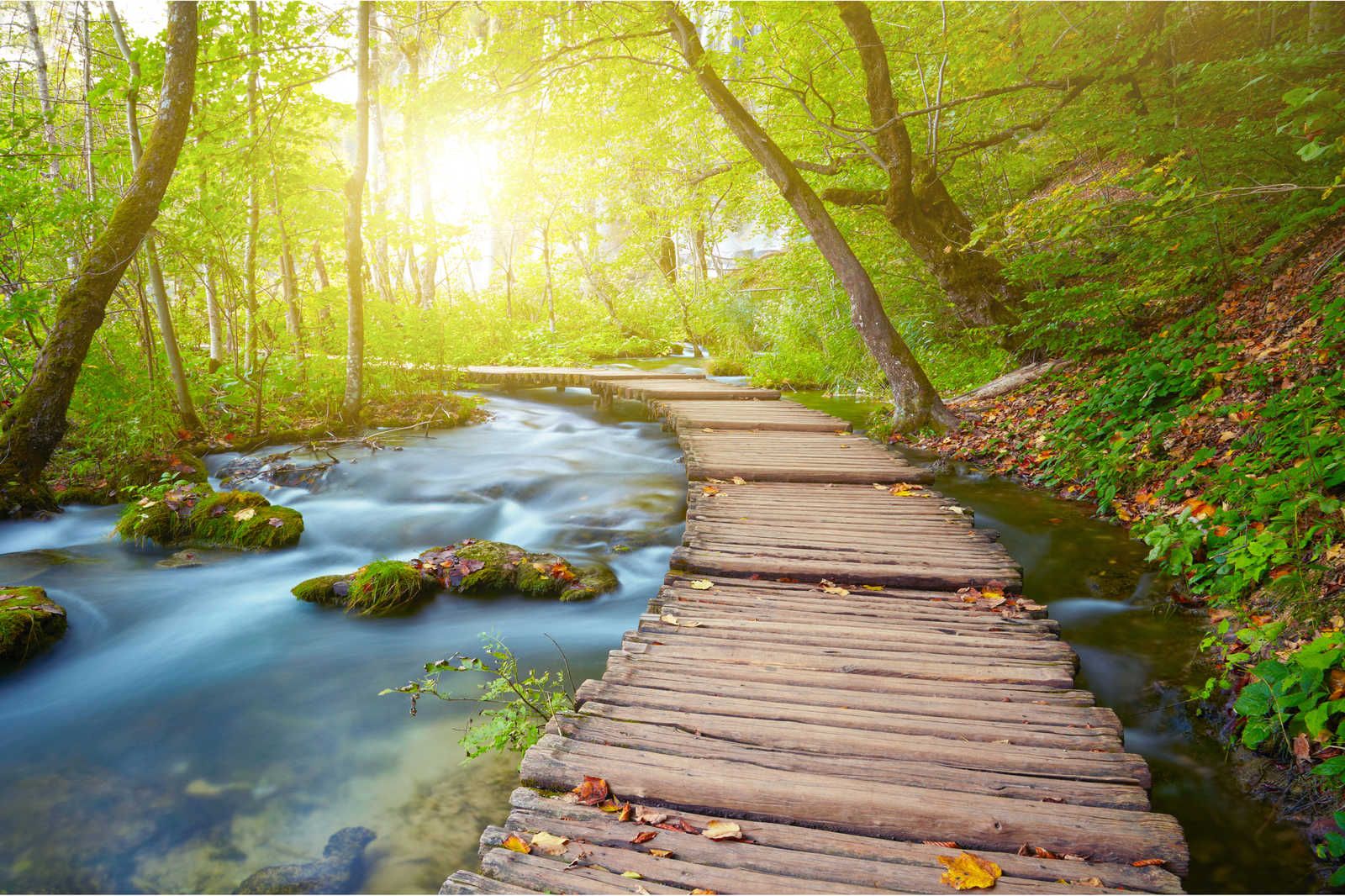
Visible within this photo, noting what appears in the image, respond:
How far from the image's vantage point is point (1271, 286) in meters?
5.93

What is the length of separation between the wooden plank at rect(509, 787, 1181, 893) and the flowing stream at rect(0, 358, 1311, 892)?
1076 millimetres

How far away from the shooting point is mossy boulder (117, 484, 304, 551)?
5797 millimetres

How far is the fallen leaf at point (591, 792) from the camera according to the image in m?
2.06

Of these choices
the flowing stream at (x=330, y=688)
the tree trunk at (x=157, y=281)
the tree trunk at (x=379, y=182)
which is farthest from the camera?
the tree trunk at (x=379, y=182)

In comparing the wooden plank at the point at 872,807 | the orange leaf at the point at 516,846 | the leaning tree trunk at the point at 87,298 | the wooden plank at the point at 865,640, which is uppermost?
the leaning tree trunk at the point at 87,298

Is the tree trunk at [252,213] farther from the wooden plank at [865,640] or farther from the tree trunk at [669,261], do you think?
the tree trunk at [669,261]

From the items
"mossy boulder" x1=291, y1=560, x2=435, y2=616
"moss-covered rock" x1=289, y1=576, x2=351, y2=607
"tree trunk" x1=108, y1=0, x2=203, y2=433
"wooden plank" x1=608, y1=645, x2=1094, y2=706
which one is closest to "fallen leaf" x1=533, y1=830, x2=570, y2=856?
"wooden plank" x1=608, y1=645, x2=1094, y2=706

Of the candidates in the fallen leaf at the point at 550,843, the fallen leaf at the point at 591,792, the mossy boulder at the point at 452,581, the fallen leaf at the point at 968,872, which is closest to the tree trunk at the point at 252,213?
the mossy boulder at the point at 452,581

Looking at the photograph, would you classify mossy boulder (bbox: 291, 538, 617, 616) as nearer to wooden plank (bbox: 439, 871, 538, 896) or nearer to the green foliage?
the green foliage

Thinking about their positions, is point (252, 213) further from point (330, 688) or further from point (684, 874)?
point (684, 874)

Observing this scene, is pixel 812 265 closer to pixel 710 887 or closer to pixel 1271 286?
pixel 1271 286

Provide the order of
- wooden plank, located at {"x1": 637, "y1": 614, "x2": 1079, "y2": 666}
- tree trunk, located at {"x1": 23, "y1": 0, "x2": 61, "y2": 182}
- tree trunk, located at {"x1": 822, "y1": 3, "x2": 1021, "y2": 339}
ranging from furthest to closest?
tree trunk, located at {"x1": 822, "y1": 3, "x2": 1021, "y2": 339}, tree trunk, located at {"x1": 23, "y1": 0, "x2": 61, "y2": 182}, wooden plank, located at {"x1": 637, "y1": 614, "x2": 1079, "y2": 666}

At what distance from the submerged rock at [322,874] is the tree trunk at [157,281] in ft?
21.4

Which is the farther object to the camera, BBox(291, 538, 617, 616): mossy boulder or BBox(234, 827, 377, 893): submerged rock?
BBox(291, 538, 617, 616): mossy boulder
